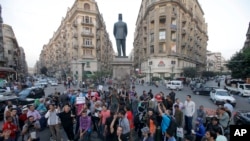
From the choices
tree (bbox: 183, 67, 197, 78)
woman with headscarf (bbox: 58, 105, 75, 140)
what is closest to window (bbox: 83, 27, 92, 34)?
tree (bbox: 183, 67, 197, 78)

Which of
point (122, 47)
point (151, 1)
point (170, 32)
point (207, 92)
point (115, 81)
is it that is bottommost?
point (207, 92)

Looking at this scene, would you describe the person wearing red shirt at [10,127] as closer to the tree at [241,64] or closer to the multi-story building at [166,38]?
the tree at [241,64]

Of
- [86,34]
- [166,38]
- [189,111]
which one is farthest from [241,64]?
[86,34]

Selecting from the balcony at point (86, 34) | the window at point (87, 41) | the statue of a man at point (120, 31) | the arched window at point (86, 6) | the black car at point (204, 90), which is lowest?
the black car at point (204, 90)

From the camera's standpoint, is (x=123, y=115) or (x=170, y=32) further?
(x=170, y=32)

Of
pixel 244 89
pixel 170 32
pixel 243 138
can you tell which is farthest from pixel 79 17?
pixel 243 138

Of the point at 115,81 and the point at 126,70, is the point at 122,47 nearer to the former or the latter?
the point at 126,70

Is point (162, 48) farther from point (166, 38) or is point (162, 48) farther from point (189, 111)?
point (189, 111)

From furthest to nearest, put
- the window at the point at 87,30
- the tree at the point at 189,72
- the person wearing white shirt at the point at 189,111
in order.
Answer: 1. the window at the point at 87,30
2. the tree at the point at 189,72
3. the person wearing white shirt at the point at 189,111

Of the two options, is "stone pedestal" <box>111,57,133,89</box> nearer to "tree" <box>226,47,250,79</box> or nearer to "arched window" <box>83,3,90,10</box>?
"tree" <box>226,47,250,79</box>

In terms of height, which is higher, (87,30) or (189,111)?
(87,30)

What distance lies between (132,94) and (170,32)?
36.2 m

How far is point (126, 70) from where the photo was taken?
1562cm

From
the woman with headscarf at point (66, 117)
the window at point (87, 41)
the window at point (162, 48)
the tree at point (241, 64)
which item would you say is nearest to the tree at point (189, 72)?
the window at point (162, 48)
